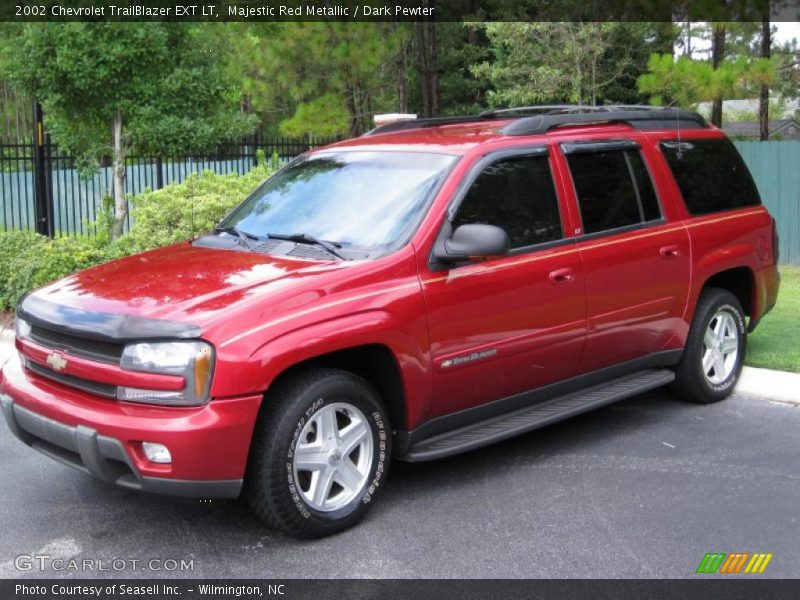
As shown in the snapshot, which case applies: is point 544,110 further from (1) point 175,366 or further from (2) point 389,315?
(1) point 175,366

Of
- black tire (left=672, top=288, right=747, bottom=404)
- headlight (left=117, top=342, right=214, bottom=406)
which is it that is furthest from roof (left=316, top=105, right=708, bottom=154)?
headlight (left=117, top=342, right=214, bottom=406)

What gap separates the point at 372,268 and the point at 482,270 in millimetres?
681

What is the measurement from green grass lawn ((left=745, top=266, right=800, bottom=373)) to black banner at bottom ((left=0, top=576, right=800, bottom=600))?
3.89 m

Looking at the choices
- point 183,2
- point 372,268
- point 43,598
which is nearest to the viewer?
point 43,598

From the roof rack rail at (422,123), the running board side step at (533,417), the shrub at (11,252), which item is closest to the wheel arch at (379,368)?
the running board side step at (533,417)

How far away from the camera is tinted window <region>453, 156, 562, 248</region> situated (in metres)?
5.52

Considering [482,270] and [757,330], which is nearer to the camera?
[482,270]

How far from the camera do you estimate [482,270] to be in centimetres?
535

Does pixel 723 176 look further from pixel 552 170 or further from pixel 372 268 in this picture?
pixel 372 268

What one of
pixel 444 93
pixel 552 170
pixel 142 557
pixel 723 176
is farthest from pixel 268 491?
pixel 444 93

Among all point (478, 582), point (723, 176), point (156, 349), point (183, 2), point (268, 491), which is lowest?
point (478, 582)

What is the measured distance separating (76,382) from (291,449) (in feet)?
3.53

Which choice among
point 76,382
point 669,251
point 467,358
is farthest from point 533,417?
point 76,382

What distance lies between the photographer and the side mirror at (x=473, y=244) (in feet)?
16.7
